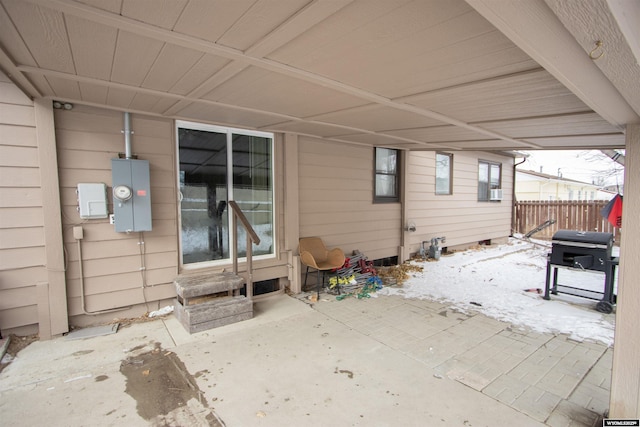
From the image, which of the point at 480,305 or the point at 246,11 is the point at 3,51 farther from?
the point at 480,305

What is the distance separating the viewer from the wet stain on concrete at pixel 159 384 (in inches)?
80.7

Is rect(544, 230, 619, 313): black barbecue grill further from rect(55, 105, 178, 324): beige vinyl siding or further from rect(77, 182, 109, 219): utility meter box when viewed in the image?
rect(77, 182, 109, 219): utility meter box

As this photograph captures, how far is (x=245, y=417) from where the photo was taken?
6.51 ft

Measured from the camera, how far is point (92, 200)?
308 cm

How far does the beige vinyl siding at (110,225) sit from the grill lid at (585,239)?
15.6 ft

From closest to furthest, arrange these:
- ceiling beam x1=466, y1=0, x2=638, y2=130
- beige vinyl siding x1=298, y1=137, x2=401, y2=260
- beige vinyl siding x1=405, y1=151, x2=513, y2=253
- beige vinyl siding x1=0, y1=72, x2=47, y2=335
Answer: ceiling beam x1=466, y1=0, x2=638, y2=130 → beige vinyl siding x1=0, y1=72, x2=47, y2=335 → beige vinyl siding x1=298, y1=137, x2=401, y2=260 → beige vinyl siding x1=405, y1=151, x2=513, y2=253

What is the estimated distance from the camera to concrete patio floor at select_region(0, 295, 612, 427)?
6.59 feet

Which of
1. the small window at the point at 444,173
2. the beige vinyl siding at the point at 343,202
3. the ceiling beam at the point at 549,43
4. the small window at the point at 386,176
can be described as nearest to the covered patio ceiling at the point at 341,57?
the ceiling beam at the point at 549,43

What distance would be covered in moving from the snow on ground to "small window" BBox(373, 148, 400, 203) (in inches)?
58.9

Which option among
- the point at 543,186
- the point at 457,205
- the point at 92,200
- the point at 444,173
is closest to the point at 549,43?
the point at 92,200

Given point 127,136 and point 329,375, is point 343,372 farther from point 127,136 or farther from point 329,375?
point 127,136

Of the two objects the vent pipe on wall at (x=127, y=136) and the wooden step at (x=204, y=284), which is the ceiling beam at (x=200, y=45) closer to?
the vent pipe on wall at (x=127, y=136)

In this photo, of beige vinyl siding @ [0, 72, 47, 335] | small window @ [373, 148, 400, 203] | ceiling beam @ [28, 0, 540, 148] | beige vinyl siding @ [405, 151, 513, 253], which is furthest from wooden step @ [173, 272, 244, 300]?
beige vinyl siding @ [405, 151, 513, 253]

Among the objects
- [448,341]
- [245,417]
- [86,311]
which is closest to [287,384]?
[245,417]
